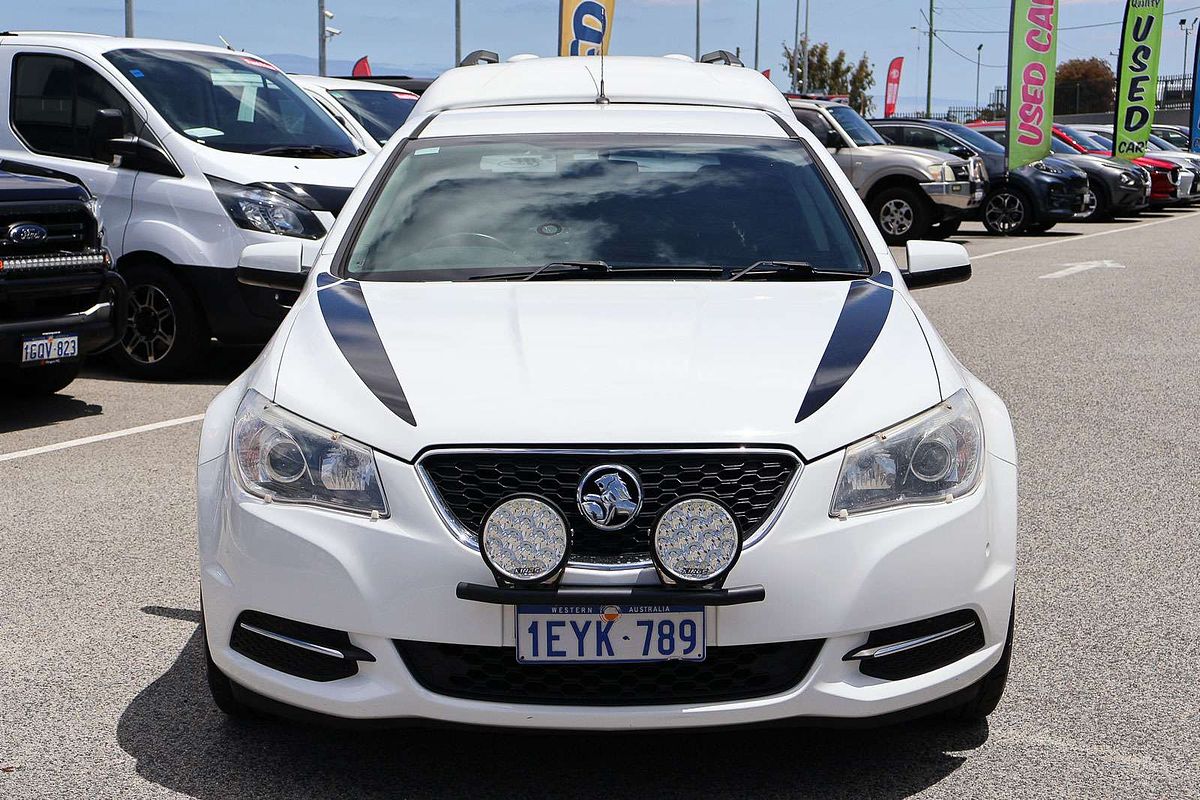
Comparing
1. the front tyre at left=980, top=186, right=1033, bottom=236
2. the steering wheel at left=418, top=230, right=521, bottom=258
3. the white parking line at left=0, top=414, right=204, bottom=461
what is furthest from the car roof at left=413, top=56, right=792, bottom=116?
the front tyre at left=980, top=186, right=1033, bottom=236

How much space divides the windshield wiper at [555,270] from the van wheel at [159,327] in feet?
17.2

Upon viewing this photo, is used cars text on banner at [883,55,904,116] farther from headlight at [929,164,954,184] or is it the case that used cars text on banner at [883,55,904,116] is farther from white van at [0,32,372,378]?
white van at [0,32,372,378]

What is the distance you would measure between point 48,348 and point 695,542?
18.4ft

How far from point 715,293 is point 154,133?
19.8 ft

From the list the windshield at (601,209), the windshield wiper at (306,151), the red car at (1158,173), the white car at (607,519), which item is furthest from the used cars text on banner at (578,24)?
the white car at (607,519)

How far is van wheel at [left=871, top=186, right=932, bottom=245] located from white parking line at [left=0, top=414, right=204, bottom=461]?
1443 cm

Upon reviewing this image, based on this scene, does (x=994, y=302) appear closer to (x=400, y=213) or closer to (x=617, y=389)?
(x=400, y=213)

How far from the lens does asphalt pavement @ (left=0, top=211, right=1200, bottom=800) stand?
11.2 ft

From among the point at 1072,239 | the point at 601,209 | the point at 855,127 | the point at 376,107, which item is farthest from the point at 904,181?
the point at 601,209

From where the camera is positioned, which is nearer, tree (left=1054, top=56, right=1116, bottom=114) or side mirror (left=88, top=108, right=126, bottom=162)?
side mirror (left=88, top=108, right=126, bottom=162)

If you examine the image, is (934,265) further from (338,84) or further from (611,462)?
(338,84)

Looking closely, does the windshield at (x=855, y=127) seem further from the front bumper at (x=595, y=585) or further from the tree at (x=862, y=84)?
the tree at (x=862, y=84)

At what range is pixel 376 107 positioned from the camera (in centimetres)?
1379

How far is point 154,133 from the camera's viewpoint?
29.7 feet
